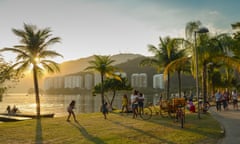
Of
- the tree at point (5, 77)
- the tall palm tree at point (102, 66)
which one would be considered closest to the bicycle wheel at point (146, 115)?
the tree at point (5, 77)

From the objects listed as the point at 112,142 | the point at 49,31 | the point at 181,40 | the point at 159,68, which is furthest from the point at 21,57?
the point at 112,142

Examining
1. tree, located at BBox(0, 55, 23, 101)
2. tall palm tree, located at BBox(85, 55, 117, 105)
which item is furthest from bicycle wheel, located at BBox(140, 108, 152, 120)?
tall palm tree, located at BBox(85, 55, 117, 105)

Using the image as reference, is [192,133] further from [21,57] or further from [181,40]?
[21,57]

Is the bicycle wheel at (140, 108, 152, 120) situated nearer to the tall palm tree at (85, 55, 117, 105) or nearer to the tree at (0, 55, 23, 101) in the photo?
the tree at (0, 55, 23, 101)

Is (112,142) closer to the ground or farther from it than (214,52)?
closer to the ground

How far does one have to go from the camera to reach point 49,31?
3278 cm

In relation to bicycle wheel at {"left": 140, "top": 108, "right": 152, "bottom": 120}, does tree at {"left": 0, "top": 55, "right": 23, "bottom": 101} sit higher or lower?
higher

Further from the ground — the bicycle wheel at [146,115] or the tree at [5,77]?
the tree at [5,77]

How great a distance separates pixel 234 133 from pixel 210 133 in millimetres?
1072

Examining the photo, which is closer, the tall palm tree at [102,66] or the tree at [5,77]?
the tree at [5,77]

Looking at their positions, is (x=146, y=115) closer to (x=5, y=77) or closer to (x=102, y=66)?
(x=5, y=77)

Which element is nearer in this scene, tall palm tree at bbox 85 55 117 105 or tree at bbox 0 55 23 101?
tree at bbox 0 55 23 101

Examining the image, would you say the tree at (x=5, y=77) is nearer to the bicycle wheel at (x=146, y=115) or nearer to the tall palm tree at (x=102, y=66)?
the bicycle wheel at (x=146, y=115)

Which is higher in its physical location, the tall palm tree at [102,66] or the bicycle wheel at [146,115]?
the tall palm tree at [102,66]
